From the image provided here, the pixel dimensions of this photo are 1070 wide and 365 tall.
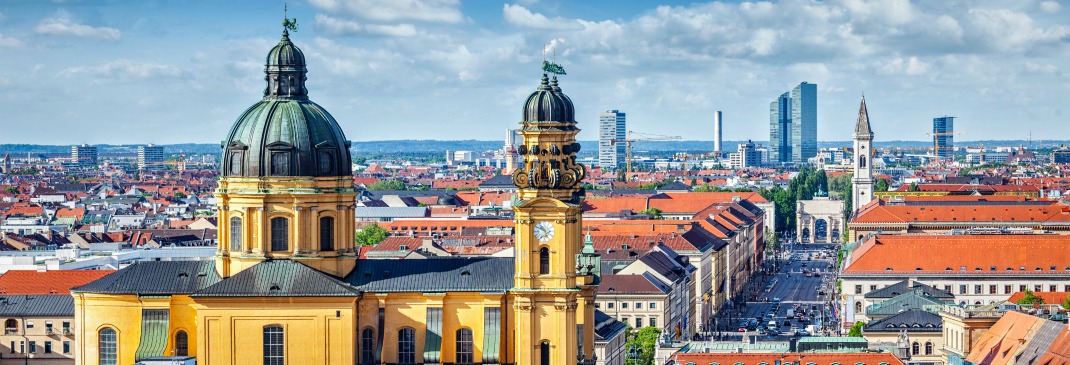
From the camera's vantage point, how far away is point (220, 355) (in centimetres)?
8862

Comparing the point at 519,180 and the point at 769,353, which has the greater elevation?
the point at 519,180


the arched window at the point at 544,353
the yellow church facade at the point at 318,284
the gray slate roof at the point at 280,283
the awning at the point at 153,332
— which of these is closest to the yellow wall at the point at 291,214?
the yellow church facade at the point at 318,284

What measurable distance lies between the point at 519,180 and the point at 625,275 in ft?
187

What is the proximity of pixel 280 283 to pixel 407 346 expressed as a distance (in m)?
6.33

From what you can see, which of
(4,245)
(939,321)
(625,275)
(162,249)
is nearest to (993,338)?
(939,321)

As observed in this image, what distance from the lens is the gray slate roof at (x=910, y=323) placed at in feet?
414

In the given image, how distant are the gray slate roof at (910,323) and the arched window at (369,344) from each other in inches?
1828

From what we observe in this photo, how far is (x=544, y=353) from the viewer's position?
89.2 metres

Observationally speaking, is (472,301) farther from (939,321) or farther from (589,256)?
(939,321)

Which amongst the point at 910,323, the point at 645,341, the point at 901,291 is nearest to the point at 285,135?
the point at 645,341

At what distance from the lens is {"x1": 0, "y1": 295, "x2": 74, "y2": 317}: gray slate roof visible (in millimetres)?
113625

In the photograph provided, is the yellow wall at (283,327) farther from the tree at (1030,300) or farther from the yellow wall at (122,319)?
the tree at (1030,300)

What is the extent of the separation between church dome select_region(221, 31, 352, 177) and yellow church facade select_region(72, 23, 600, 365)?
0.06m

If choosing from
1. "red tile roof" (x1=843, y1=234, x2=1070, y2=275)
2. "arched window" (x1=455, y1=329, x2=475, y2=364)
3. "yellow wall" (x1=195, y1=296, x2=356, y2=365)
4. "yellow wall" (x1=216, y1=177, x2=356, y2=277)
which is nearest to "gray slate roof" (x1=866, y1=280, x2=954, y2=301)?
"red tile roof" (x1=843, y1=234, x2=1070, y2=275)
